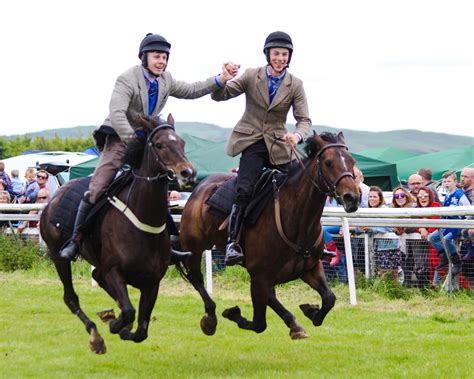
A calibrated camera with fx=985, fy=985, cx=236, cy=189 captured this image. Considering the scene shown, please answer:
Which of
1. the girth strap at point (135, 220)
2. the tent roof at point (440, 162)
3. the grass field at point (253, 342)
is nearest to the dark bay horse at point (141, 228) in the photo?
the girth strap at point (135, 220)

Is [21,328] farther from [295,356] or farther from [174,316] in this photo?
[295,356]

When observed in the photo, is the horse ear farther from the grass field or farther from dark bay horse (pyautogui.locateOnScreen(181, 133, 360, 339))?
the grass field

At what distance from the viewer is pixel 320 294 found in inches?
375

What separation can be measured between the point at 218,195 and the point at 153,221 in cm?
171

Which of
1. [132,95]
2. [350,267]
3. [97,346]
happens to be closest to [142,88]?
[132,95]

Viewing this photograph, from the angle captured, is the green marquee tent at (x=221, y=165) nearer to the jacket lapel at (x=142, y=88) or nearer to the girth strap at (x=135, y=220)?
the jacket lapel at (x=142, y=88)

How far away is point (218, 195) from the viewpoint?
34.8ft

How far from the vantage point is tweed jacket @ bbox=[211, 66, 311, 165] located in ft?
33.1

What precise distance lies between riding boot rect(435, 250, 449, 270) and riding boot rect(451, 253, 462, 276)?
10 centimetres

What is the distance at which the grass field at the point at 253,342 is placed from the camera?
8.95m

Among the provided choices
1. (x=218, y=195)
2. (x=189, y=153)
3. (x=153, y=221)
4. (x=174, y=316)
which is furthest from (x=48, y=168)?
(x=153, y=221)

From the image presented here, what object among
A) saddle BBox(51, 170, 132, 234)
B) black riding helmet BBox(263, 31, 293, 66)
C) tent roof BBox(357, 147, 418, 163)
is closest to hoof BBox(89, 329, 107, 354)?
saddle BBox(51, 170, 132, 234)

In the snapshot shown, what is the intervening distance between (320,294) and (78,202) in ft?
8.71

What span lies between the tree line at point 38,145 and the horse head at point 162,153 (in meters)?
48.3
